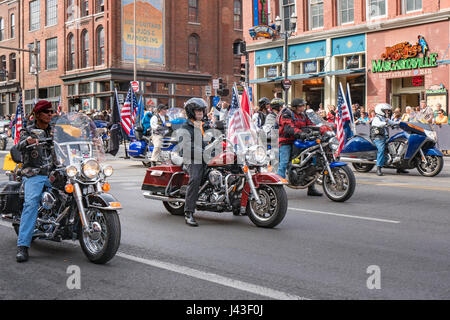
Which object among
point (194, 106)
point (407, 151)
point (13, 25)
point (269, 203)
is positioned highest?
point (13, 25)

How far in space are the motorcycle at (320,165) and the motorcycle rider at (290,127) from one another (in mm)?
131

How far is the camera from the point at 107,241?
17.8 feet

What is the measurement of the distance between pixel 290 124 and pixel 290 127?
0.06m

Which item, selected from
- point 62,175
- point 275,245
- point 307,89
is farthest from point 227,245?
point 307,89

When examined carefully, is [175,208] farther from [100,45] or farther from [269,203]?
[100,45]

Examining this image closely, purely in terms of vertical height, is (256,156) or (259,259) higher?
(256,156)

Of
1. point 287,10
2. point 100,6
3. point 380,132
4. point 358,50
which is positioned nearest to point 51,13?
point 100,6

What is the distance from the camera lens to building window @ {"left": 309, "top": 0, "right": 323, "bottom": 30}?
30.9 metres

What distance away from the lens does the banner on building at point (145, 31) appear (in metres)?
41.2

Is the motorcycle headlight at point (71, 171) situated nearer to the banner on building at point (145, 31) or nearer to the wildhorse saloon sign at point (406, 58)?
the wildhorse saloon sign at point (406, 58)

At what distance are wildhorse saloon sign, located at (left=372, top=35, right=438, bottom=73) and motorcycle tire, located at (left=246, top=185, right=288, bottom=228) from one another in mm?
20332

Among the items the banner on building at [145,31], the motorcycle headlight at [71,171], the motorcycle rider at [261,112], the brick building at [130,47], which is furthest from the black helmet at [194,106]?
the banner on building at [145,31]
